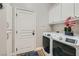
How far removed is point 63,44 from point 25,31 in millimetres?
338

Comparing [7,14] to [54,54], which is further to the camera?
[7,14]

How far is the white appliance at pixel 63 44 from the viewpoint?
1.80 ft

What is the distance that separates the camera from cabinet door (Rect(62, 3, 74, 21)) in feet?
2.60

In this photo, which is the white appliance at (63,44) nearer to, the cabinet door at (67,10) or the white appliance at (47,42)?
the white appliance at (47,42)

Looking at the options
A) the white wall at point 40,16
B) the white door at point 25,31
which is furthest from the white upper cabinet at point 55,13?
the white door at point 25,31

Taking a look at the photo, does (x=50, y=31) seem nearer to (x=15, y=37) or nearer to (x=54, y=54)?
(x=54, y=54)

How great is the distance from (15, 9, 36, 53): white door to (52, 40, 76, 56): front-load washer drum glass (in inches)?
6.7

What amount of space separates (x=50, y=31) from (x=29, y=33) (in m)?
0.17

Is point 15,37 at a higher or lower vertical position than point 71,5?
lower

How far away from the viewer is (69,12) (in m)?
0.80

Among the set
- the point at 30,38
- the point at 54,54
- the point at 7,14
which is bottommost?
the point at 54,54

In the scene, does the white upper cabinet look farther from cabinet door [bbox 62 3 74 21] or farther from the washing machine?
the washing machine

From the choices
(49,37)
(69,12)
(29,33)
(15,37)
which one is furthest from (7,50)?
(69,12)

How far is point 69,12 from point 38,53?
1.24 ft
